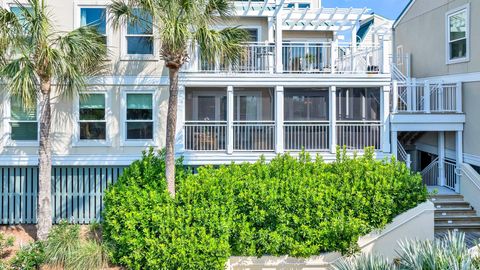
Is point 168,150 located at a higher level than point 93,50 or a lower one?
lower

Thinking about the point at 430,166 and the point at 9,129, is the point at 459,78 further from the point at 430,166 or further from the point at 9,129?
the point at 9,129

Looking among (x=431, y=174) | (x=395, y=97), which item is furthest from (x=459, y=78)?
(x=431, y=174)

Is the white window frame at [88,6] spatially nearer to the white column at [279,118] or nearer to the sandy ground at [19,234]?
the white column at [279,118]

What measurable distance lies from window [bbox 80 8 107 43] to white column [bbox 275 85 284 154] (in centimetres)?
631

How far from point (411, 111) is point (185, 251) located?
9734 millimetres

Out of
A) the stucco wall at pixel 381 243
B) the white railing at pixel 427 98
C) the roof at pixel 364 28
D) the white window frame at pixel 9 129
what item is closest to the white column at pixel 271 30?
the white railing at pixel 427 98

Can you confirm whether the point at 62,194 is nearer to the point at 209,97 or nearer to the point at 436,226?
the point at 209,97

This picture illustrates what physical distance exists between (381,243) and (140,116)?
28.6 feet

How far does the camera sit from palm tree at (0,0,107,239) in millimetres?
10641

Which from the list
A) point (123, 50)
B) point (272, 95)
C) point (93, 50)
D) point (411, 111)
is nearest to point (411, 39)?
point (411, 111)

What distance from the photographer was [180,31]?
9828 mm

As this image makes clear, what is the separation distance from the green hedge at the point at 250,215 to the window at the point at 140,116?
3.24 m

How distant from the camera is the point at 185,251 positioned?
940 cm

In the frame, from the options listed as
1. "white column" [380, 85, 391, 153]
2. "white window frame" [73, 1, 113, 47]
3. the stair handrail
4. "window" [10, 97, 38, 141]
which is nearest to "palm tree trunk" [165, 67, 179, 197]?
"white window frame" [73, 1, 113, 47]
